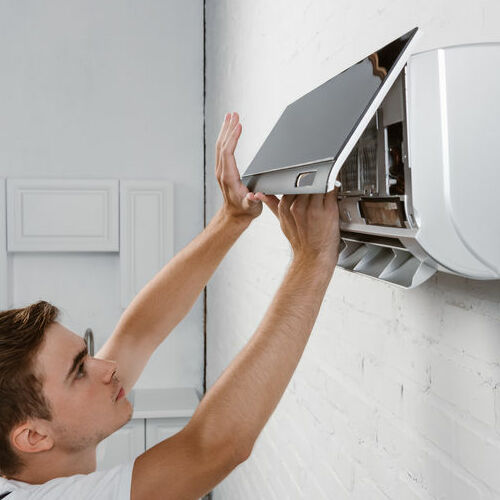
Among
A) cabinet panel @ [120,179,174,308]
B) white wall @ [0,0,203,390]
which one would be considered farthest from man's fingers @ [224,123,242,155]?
white wall @ [0,0,203,390]

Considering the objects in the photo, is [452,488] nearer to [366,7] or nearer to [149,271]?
[366,7]

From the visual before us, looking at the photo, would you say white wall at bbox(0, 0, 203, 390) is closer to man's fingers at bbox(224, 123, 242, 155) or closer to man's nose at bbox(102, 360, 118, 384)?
man's nose at bbox(102, 360, 118, 384)

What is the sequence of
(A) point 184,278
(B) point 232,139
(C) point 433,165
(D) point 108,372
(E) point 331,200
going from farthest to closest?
(A) point 184,278
(D) point 108,372
(B) point 232,139
(E) point 331,200
(C) point 433,165

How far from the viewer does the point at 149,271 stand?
154 inches

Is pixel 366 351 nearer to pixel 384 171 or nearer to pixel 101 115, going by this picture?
pixel 384 171

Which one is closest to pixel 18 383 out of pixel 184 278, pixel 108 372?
pixel 108 372

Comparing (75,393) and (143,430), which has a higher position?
(75,393)

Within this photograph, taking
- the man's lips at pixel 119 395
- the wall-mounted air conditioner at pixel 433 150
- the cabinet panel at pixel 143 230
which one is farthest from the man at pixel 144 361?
the cabinet panel at pixel 143 230

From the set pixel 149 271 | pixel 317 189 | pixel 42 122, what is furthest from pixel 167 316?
pixel 42 122

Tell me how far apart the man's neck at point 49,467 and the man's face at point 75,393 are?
0.03 metres

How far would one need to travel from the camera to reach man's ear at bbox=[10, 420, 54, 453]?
4.73ft

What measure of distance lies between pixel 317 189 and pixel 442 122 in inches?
6.9

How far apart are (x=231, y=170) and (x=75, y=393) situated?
58 centimetres

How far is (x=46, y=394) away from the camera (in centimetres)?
145
